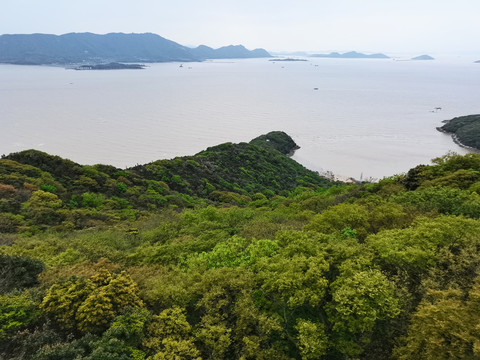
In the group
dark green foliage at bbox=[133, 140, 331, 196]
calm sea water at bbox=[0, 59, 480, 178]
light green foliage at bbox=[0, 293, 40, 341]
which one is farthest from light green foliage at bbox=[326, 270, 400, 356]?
calm sea water at bbox=[0, 59, 480, 178]

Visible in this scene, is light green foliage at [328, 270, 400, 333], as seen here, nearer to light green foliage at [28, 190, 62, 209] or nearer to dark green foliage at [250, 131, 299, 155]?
light green foliage at [28, 190, 62, 209]

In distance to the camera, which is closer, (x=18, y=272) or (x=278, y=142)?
(x=18, y=272)

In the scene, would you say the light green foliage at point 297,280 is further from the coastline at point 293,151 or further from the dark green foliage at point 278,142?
the coastline at point 293,151

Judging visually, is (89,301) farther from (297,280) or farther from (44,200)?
(44,200)

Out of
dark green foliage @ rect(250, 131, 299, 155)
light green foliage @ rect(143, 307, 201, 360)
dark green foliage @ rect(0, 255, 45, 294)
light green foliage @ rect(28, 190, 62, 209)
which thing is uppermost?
dark green foliage @ rect(0, 255, 45, 294)

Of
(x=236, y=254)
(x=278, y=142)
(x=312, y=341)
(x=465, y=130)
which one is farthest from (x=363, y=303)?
(x=465, y=130)

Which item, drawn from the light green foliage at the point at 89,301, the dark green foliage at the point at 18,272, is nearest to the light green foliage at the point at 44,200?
the dark green foliage at the point at 18,272

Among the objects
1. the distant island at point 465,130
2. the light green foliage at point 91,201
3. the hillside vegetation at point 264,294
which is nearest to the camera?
the hillside vegetation at point 264,294

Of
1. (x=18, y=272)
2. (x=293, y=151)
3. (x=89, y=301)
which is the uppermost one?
(x=89, y=301)
